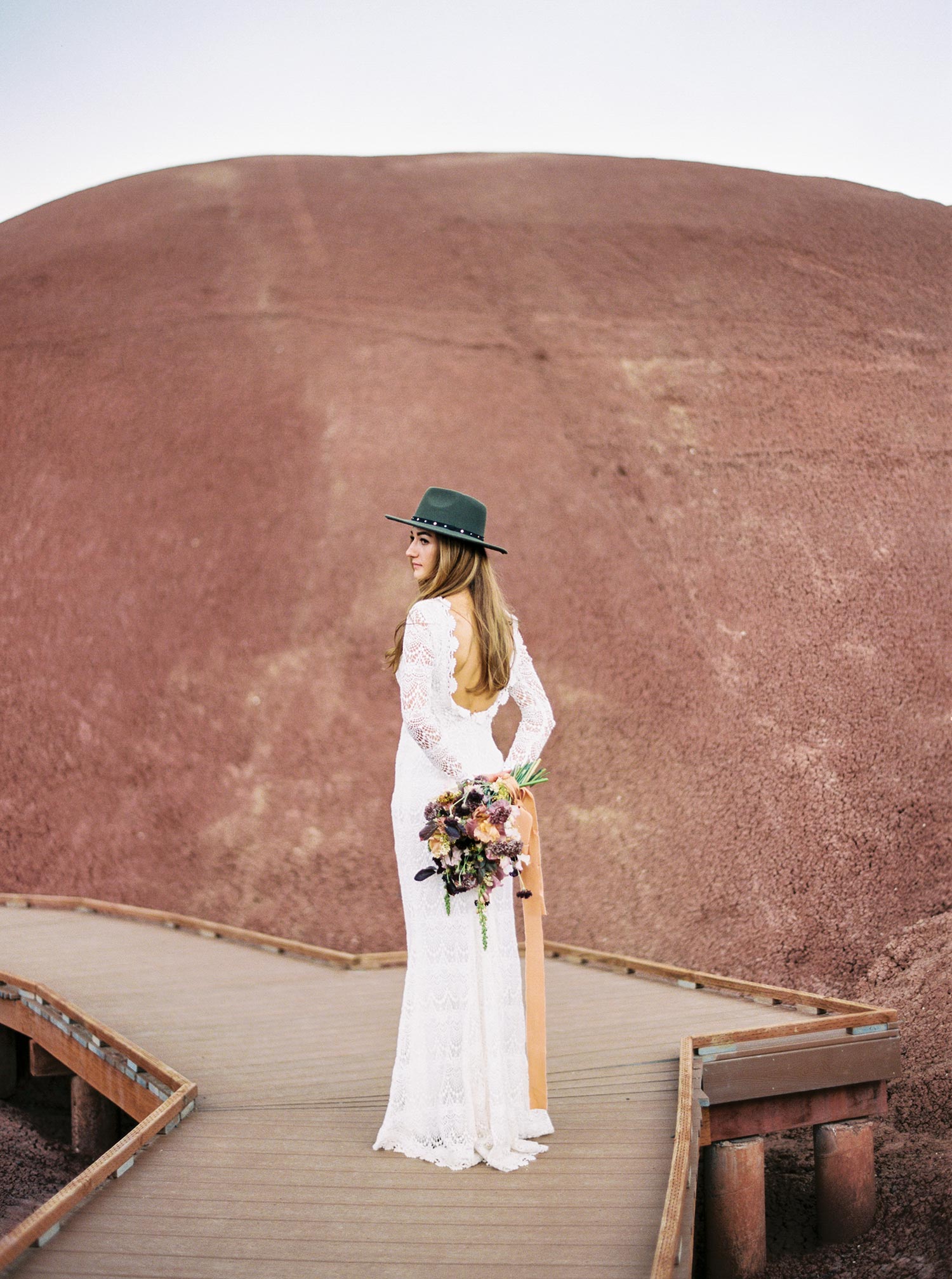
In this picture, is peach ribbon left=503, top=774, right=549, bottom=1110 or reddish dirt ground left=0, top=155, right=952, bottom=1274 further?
reddish dirt ground left=0, top=155, right=952, bottom=1274

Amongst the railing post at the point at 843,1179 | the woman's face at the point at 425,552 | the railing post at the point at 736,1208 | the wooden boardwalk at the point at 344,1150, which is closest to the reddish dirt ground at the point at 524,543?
the railing post at the point at 843,1179

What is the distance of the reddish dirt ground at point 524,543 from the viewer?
7.77m

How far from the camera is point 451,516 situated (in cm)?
329

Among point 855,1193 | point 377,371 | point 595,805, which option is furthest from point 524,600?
point 855,1193

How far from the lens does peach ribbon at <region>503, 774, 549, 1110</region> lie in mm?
3391

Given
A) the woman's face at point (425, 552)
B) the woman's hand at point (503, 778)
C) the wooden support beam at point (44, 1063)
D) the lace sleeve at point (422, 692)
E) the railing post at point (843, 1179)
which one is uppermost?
the woman's face at point (425, 552)

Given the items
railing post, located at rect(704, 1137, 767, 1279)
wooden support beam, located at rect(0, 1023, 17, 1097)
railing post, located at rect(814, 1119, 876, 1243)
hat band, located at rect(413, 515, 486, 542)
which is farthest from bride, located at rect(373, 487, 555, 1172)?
wooden support beam, located at rect(0, 1023, 17, 1097)

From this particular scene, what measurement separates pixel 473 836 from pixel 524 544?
5.73m

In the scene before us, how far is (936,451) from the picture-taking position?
370 inches

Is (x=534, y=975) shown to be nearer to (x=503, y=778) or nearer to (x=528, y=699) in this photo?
(x=503, y=778)

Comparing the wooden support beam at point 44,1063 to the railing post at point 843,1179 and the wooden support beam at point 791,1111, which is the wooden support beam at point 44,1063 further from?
the railing post at point 843,1179

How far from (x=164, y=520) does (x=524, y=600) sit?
2907 millimetres

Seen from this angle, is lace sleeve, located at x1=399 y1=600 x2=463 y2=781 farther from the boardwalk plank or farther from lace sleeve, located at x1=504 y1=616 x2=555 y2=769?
the boardwalk plank

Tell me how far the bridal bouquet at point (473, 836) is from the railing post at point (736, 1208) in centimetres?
173
